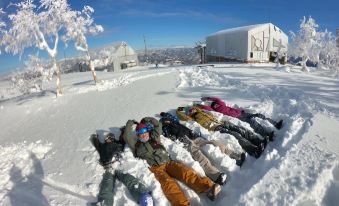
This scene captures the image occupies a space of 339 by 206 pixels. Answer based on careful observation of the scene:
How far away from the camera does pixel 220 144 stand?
7336 millimetres

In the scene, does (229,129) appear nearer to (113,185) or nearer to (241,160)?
(241,160)

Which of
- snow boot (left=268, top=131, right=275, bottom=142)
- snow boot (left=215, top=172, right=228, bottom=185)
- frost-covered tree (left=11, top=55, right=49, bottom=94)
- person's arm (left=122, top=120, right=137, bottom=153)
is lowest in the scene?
snow boot (left=215, top=172, right=228, bottom=185)

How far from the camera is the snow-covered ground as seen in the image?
5516 millimetres

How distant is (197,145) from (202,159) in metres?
0.88

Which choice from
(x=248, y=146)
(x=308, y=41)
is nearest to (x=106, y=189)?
(x=248, y=146)

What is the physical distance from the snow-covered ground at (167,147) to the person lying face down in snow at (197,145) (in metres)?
0.19

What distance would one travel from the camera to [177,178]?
6324 millimetres

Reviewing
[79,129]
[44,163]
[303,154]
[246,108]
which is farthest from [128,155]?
[246,108]

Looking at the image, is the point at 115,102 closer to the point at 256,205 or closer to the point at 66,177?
the point at 66,177

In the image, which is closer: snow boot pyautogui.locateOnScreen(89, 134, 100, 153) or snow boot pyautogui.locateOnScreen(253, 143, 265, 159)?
snow boot pyautogui.locateOnScreen(253, 143, 265, 159)

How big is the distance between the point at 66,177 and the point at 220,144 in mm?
4187

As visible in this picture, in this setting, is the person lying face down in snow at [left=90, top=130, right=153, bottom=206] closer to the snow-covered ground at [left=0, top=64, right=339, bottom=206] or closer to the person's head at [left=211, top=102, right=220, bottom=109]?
the snow-covered ground at [left=0, top=64, right=339, bottom=206]

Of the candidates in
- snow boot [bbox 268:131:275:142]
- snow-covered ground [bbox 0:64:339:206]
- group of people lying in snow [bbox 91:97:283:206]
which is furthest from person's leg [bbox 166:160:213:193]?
snow boot [bbox 268:131:275:142]

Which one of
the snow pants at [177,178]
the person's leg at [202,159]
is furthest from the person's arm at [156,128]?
the snow pants at [177,178]
